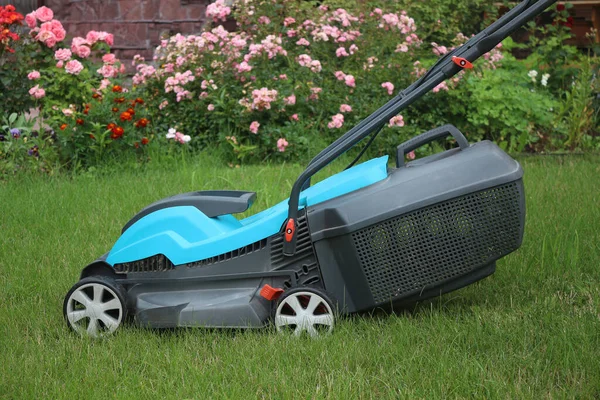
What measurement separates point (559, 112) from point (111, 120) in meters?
3.40

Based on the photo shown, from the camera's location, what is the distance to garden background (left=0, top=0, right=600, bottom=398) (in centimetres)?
259

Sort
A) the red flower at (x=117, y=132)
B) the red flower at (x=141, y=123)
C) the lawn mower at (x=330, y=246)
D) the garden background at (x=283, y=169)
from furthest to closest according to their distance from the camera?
the red flower at (x=141, y=123), the red flower at (x=117, y=132), the lawn mower at (x=330, y=246), the garden background at (x=283, y=169)

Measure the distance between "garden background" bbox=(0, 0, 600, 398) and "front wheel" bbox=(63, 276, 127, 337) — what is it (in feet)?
0.26

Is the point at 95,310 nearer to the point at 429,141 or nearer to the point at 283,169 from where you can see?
the point at 429,141

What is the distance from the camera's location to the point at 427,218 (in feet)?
9.46

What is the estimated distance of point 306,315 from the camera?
9.56 ft

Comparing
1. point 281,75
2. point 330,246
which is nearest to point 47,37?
point 281,75

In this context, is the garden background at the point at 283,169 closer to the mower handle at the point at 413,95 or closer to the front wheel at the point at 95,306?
the front wheel at the point at 95,306

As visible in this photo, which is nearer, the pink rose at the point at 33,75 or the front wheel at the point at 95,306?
the front wheel at the point at 95,306

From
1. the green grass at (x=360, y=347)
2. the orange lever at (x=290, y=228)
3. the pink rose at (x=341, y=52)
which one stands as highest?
the pink rose at (x=341, y=52)

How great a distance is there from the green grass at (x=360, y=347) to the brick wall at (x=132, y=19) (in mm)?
4523

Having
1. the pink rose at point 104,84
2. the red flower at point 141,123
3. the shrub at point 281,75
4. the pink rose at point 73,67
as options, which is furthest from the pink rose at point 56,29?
the red flower at point 141,123

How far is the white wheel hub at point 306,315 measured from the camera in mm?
2898

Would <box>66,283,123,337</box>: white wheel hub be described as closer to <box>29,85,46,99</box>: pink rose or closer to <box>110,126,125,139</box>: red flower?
<box>110,126,125,139</box>: red flower
